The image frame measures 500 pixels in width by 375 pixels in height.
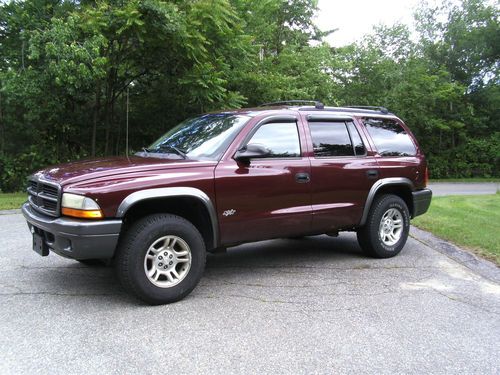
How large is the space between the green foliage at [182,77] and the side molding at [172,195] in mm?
8737

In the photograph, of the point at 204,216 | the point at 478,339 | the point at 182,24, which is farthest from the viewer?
the point at 182,24

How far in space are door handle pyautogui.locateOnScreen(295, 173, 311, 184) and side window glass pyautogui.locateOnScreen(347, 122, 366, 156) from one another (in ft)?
3.34

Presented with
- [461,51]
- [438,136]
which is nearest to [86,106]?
[438,136]

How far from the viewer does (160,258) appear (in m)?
4.59

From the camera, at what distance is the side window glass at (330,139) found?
584 cm

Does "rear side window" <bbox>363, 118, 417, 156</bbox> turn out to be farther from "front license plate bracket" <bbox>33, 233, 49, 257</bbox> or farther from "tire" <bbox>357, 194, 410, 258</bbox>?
"front license plate bracket" <bbox>33, 233, 49, 257</bbox>

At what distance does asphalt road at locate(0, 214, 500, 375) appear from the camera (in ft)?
11.3

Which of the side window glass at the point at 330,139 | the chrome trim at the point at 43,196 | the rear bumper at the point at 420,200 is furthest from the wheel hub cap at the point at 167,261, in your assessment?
the rear bumper at the point at 420,200

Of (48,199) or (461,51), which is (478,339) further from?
(461,51)

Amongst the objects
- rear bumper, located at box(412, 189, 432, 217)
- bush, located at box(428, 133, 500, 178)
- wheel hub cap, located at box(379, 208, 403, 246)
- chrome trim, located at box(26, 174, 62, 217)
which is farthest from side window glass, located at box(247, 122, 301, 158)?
Answer: bush, located at box(428, 133, 500, 178)

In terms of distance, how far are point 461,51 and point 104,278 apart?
105 ft

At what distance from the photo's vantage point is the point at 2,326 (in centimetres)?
396

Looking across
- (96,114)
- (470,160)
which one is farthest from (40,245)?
(470,160)

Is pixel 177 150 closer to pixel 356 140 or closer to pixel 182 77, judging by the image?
pixel 356 140
